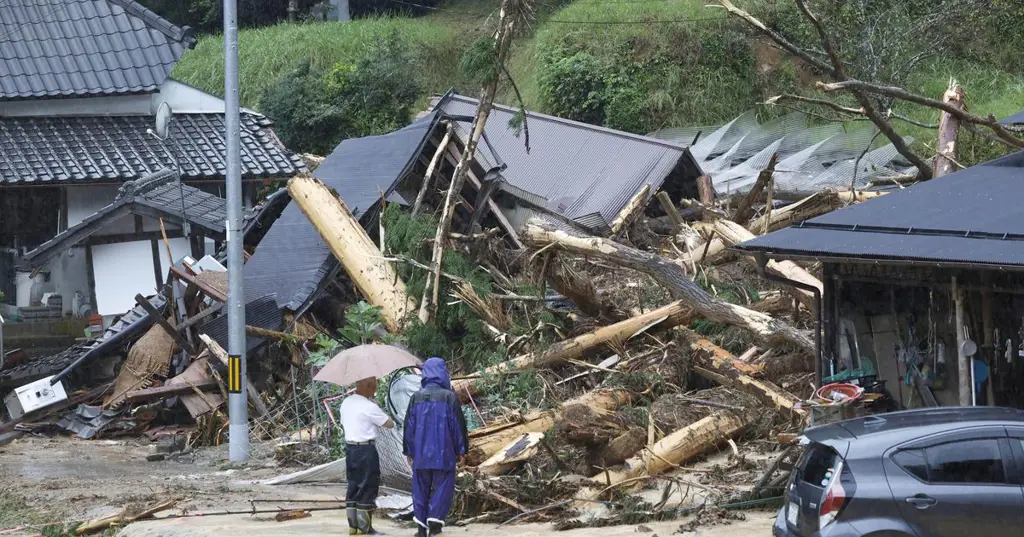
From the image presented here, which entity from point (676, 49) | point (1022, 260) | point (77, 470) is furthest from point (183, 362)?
point (676, 49)

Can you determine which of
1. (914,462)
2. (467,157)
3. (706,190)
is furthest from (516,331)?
(914,462)

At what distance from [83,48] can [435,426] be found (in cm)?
1471

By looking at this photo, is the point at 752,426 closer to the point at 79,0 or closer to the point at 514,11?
the point at 514,11

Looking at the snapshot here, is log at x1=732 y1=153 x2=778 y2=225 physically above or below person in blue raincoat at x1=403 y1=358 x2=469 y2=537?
above

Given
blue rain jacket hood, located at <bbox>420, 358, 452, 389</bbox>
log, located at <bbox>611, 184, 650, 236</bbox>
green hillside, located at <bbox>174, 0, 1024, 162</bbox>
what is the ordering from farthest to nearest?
green hillside, located at <bbox>174, 0, 1024, 162</bbox>
log, located at <bbox>611, 184, 650, 236</bbox>
blue rain jacket hood, located at <bbox>420, 358, 452, 389</bbox>

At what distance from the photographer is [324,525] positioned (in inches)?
389

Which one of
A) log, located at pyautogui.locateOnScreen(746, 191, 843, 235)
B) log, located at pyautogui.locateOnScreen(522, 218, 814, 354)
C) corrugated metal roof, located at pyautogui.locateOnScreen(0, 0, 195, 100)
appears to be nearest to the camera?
log, located at pyautogui.locateOnScreen(522, 218, 814, 354)

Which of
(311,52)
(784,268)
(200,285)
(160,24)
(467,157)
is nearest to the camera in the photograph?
(784,268)

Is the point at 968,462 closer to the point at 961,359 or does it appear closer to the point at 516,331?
the point at 961,359

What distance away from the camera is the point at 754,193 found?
1673cm

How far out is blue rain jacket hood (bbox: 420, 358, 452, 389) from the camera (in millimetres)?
9102

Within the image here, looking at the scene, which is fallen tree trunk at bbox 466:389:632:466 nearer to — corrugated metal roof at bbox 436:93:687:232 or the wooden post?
the wooden post

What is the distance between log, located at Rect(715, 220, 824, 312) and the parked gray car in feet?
16.1

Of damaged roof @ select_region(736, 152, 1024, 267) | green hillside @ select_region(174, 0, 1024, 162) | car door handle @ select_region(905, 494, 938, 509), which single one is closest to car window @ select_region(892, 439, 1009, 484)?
car door handle @ select_region(905, 494, 938, 509)
